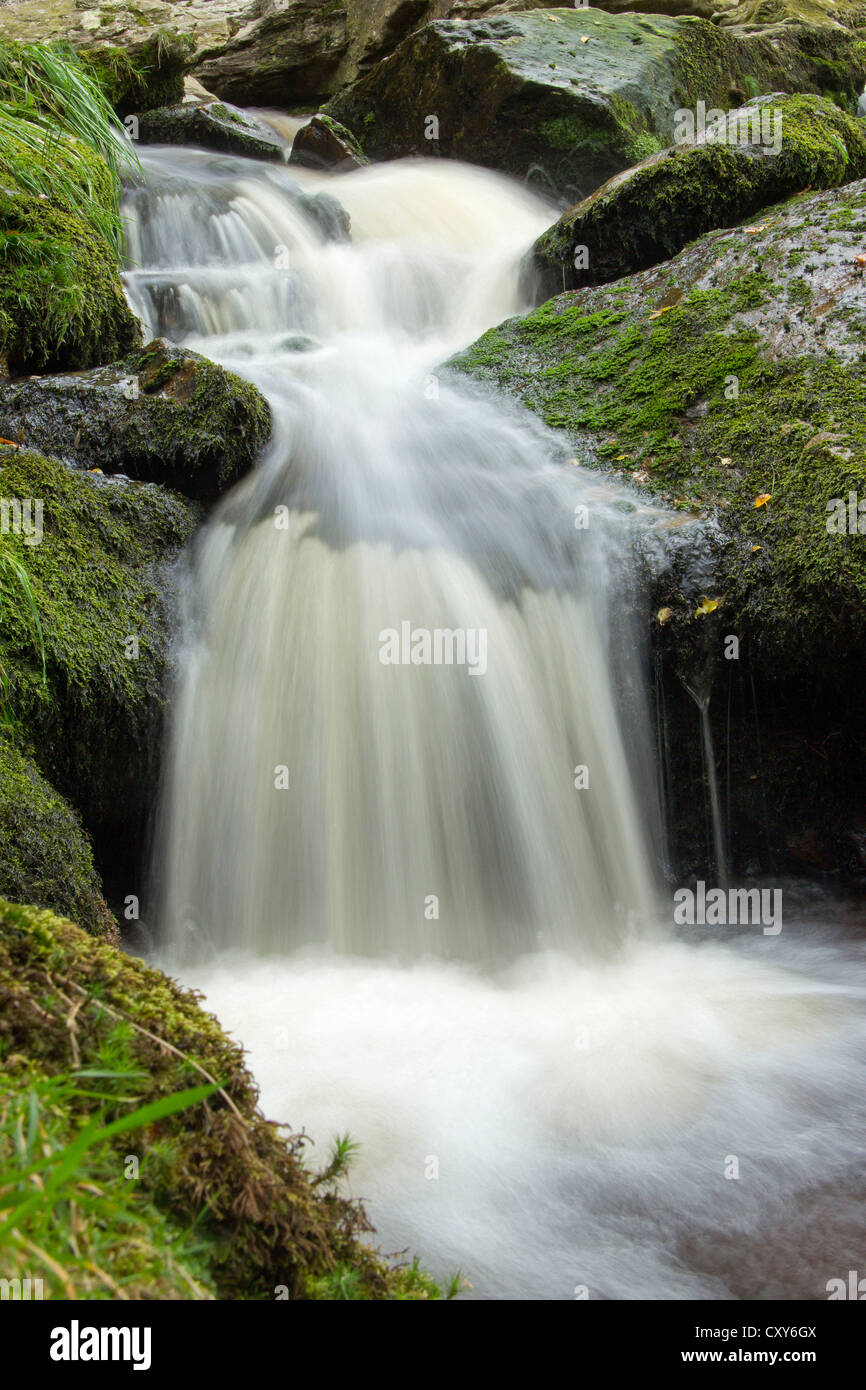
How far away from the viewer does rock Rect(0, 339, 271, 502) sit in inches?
193

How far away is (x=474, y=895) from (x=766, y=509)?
2.32 meters

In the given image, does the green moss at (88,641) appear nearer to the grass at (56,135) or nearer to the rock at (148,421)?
the rock at (148,421)

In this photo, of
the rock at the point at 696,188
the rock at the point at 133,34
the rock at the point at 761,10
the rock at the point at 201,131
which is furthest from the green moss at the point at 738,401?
the rock at the point at 761,10

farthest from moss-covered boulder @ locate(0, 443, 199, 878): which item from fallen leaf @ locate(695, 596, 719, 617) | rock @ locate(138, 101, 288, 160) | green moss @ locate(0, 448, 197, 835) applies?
rock @ locate(138, 101, 288, 160)

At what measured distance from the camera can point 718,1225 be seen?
7.84 feet

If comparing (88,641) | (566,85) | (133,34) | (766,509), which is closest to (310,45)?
(133,34)

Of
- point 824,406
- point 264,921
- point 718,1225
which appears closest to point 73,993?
point 718,1225

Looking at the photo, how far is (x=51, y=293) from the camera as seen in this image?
5.23 m

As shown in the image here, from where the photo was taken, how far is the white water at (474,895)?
2.51m

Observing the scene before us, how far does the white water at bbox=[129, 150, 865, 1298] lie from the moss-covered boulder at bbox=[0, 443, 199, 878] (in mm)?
204

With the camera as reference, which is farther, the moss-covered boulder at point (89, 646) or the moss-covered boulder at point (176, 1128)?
the moss-covered boulder at point (89, 646)

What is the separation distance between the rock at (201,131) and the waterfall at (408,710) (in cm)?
682

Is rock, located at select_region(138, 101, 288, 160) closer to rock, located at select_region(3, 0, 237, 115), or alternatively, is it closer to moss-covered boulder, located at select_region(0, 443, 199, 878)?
rock, located at select_region(3, 0, 237, 115)

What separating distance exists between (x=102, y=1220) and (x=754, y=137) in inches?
319
